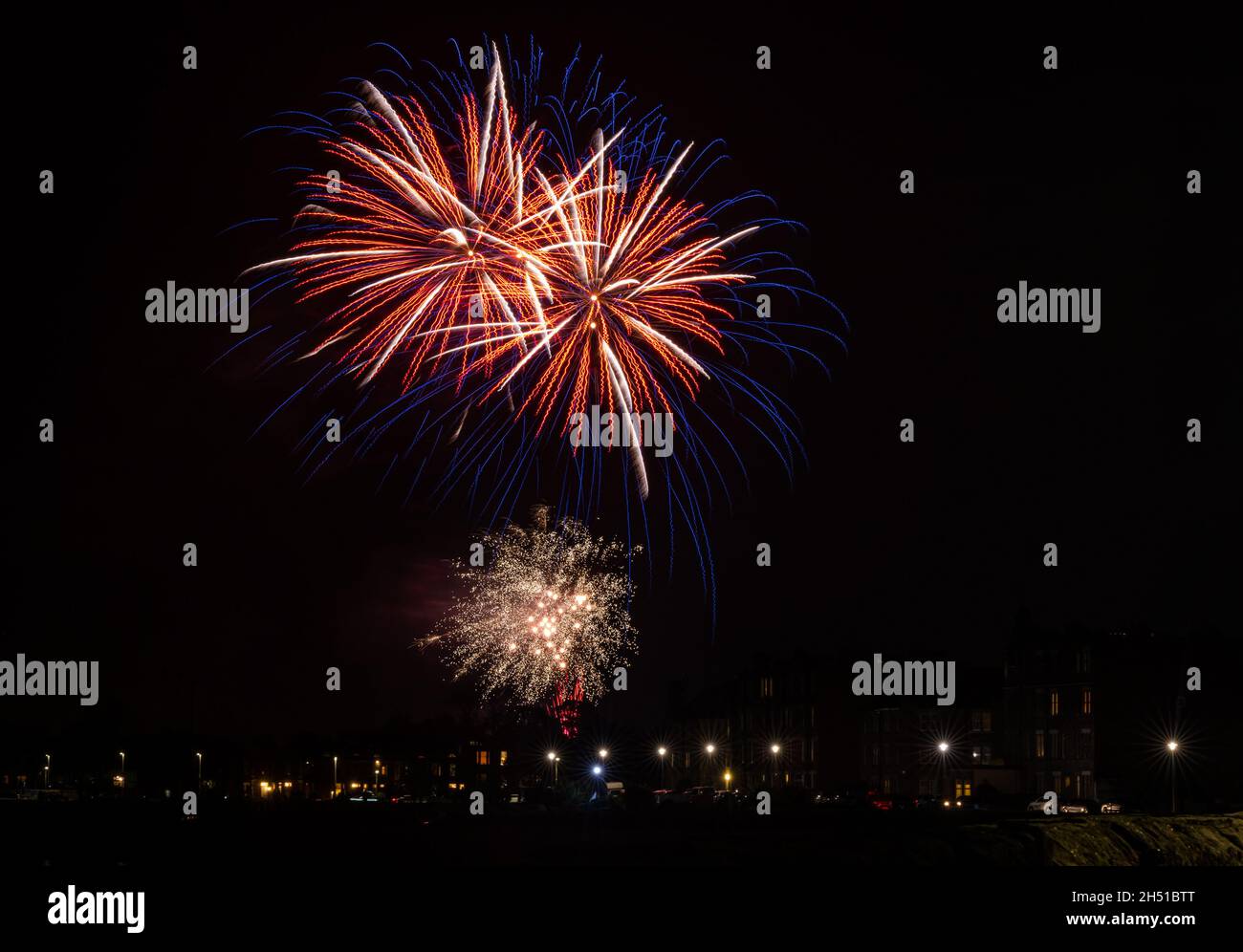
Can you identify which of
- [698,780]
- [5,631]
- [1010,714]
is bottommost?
[698,780]

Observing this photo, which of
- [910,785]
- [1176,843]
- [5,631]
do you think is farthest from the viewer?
[910,785]

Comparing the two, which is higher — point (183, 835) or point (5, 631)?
point (5, 631)

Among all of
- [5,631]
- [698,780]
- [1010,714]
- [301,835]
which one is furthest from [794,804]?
[698,780]
